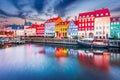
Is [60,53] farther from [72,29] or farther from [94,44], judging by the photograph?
[72,29]

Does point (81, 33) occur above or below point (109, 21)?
below

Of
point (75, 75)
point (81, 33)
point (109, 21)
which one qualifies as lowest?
point (75, 75)

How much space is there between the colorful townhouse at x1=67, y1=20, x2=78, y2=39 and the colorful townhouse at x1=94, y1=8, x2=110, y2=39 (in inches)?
135

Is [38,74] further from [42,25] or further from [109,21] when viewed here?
[42,25]

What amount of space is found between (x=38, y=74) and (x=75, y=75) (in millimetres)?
1550

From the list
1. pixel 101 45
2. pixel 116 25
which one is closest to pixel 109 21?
pixel 116 25

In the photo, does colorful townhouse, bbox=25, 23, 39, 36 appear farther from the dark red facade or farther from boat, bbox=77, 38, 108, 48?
boat, bbox=77, 38, 108, 48

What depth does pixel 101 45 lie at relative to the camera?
611 inches

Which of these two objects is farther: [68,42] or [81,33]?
[81,33]

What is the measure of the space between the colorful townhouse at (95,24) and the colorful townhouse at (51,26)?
6.22 metres

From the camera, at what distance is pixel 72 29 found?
2391 centimetres

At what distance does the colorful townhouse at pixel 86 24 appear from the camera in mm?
21630

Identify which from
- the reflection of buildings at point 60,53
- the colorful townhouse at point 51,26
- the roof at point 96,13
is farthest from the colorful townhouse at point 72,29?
the reflection of buildings at point 60,53

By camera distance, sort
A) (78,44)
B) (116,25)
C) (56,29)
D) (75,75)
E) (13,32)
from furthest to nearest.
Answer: (13,32)
(56,29)
(116,25)
(78,44)
(75,75)
